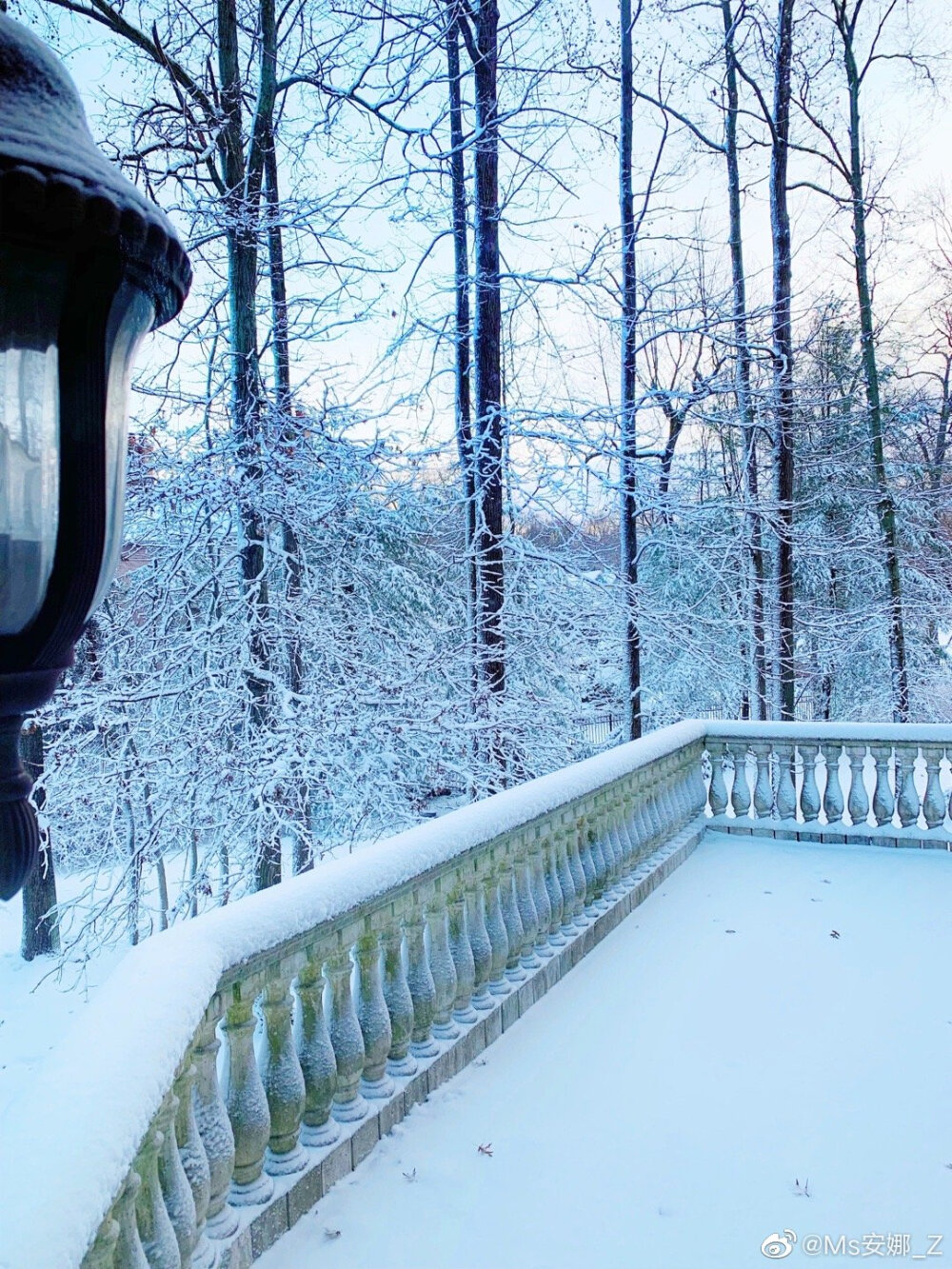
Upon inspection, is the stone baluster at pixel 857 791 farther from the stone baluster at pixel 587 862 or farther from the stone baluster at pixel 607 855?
the stone baluster at pixel 587 862

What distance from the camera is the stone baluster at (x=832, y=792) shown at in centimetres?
673

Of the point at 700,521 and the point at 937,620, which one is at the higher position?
the point at 700,521

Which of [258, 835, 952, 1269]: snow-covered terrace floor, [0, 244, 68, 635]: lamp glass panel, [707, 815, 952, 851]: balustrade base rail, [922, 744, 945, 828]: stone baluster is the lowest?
[258, 835, 952, 1269]: snow-covered terrace floor

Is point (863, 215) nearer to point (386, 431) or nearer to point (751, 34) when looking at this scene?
point (751, 34)

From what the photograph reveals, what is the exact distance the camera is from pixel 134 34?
23.6ft

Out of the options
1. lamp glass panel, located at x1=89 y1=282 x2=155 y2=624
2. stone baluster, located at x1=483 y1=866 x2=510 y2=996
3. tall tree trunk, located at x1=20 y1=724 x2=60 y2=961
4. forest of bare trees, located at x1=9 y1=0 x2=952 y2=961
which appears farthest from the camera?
tall tree trunk, located at x1=20 y1=724 x2=60 y2=961

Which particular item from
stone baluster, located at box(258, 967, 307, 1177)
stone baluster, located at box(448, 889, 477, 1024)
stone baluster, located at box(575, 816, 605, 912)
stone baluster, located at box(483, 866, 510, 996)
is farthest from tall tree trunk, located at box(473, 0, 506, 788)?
stone baluster, located at box(258, 967, 307, 1177)

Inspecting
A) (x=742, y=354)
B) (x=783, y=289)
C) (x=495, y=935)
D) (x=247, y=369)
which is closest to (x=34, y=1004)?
(x=247, y=369)

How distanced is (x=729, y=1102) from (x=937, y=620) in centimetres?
1277

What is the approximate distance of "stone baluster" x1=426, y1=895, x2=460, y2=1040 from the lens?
135 inches

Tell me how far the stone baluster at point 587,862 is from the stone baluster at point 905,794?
2.96 m

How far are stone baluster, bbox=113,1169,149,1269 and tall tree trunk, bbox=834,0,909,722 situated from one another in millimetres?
12932

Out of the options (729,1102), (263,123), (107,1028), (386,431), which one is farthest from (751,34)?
(107,1028)

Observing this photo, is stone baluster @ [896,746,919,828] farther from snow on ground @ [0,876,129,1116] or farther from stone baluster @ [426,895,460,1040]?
snow on ground @ [0,876,129,1116]
